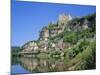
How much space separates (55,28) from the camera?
77.6 inches

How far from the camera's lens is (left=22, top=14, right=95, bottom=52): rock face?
1906mm

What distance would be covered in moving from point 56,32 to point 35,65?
1.19ft

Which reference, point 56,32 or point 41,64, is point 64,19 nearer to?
point 56,32

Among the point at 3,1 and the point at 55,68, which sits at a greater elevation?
the point at 3,1

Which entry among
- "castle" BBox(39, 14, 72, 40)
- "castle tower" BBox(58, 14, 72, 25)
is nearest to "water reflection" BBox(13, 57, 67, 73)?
"castle" BBox(39, 14, 72, 40)

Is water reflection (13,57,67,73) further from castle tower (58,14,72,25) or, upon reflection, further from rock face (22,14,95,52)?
castle tower (58,14,72,25)

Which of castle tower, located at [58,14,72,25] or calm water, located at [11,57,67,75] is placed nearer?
calm water, located at [11,57,67,75]

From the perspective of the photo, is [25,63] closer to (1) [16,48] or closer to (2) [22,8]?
(1) [16,48]

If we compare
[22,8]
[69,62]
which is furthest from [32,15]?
[69,62]

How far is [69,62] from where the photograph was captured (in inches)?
78.6

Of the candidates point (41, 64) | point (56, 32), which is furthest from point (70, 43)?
point (41, 64)

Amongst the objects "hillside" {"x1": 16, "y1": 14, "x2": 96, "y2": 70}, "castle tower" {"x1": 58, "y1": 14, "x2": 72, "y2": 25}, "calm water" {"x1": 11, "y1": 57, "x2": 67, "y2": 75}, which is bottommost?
"calm water" {"x1": 11, "y1": 57, "x2": 67, "y2": 75}

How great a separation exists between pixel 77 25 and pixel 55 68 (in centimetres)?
47

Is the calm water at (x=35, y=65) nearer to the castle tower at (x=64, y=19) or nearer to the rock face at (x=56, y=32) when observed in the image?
the rock face at (x=56, y=32)
